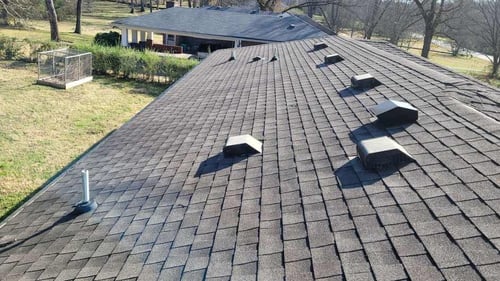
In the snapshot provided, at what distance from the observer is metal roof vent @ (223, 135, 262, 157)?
5.77m

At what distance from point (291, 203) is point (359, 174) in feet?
2.77

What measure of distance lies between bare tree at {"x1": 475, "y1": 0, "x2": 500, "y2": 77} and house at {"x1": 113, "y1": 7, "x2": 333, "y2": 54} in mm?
23194

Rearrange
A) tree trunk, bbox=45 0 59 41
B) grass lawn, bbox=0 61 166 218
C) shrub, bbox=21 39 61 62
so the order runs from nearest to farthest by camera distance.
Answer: grass lawn, bbox=0 61 166 218, shrub, bbox=21 39 61 62, tree trunk, bbox=45 0 59 41

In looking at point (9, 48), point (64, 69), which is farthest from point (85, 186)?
point (9, 48)

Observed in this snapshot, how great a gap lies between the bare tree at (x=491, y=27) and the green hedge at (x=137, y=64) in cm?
3490

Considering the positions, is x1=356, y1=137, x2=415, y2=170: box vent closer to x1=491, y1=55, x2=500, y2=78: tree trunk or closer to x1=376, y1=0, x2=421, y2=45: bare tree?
x1=491, y1=55, x2=500, y2=78: tree trunk

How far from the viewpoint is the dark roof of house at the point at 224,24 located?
32781 mm

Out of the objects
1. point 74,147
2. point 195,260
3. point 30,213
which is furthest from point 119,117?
point 195,260

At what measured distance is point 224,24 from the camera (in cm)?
3575

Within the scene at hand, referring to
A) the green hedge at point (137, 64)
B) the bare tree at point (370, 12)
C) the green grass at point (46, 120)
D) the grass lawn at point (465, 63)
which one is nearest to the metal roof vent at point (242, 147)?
the green grass at point (46, 120)

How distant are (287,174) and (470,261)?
96.4 inches

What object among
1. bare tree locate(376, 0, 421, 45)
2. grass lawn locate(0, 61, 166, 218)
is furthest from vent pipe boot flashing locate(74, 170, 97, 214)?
bare tree locate(376, 0, 421, 45)

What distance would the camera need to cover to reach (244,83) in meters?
11.3

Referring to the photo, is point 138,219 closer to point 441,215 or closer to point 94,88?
point 441,215
